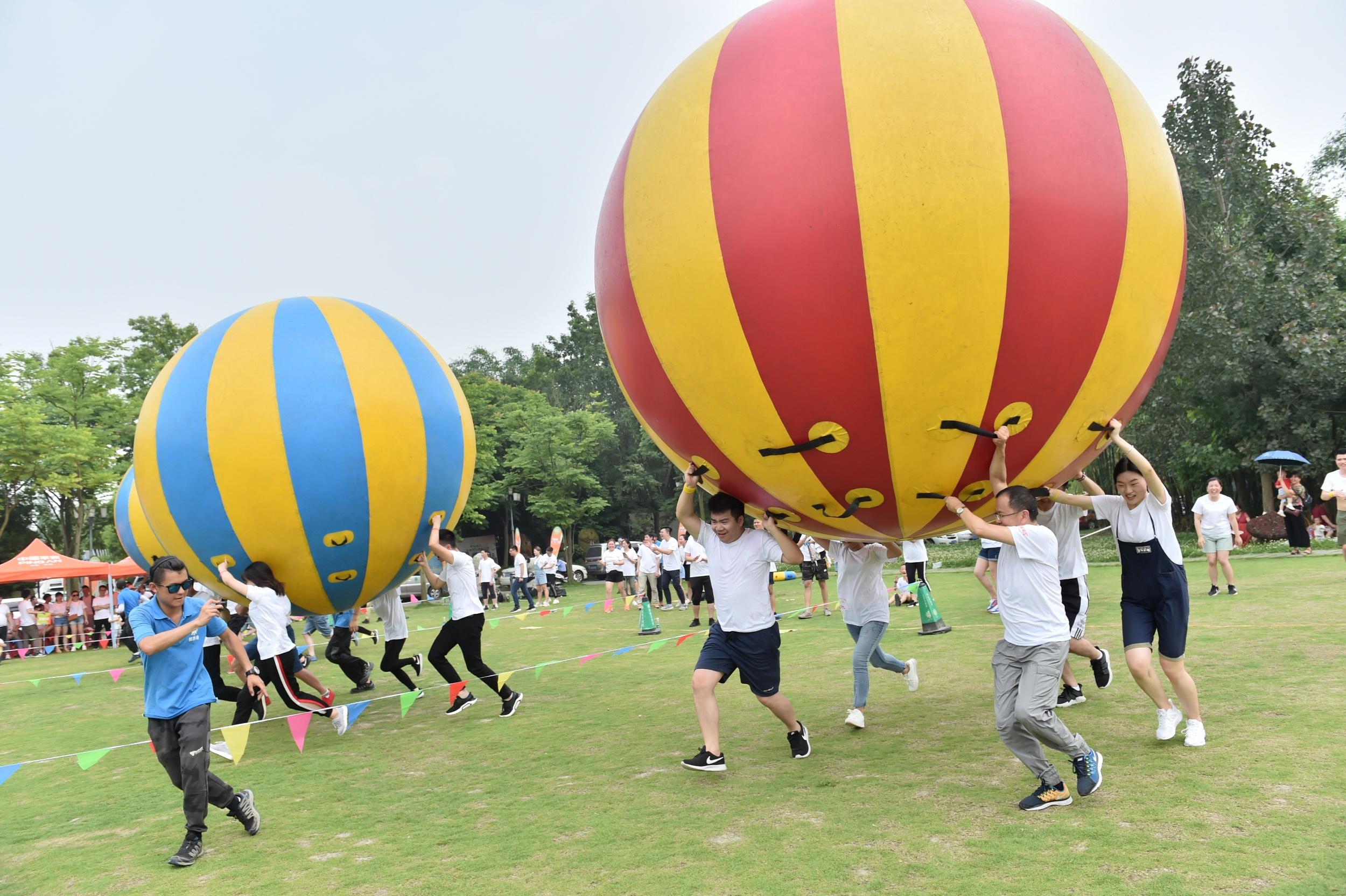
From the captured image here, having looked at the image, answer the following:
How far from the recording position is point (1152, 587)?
17.2ft

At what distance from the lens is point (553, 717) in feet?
25.8

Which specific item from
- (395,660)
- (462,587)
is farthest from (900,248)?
(395,660)

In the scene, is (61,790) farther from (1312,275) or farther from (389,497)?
(1312,275)

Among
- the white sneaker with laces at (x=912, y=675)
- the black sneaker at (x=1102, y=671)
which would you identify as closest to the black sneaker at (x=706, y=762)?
the white sneaker with laces at (x=912, y=675)

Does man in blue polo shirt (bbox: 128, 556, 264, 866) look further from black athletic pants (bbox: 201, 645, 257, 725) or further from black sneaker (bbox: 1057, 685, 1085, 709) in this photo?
black sneaker (bbox: 1057, 685, 1085, 709)

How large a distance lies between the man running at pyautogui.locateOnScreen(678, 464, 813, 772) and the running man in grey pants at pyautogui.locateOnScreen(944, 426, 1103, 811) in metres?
1.32

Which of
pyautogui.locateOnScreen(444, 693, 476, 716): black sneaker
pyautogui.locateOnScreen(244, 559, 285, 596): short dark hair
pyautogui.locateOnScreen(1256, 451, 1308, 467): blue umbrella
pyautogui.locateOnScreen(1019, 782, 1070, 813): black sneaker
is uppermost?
pyautogui.locateOnScreen(1256, 451, 1308, 467): blue umbrella

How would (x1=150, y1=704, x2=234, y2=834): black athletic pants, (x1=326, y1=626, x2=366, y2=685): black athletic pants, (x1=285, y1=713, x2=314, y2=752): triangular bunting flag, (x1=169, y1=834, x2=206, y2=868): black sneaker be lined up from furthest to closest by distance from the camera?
1. (x1=326, y1=626, x2=366, y2=685): black athletic pants
2. (x1=285, y1=713, x2=314, y2=752): triangular bunting flag
3. (x1=150, y1=704, x2=234, y2=834): black athletic pants
4. (x1=169, y1=834, x2=206, y2=868): black sneaker

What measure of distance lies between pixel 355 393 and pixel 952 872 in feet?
16.0

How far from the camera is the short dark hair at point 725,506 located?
17.4ft

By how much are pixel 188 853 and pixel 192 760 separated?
1.57ft

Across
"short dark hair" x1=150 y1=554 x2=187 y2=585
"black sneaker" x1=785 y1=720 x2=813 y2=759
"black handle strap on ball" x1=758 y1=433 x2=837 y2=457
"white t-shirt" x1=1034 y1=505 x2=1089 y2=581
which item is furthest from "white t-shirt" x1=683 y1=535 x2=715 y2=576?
"black handle strap on ball" x1=758 y1=433 x2=837 y2=457

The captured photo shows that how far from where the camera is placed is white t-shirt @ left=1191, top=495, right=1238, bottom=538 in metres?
11.7

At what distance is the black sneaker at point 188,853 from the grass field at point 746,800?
7cm
